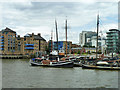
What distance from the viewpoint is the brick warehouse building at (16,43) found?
5876 inches

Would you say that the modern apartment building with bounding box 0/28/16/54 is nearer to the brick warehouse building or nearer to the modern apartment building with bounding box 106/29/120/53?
the brick warehouse building

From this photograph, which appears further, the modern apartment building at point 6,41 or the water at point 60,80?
the modern apartment building at point 6,41

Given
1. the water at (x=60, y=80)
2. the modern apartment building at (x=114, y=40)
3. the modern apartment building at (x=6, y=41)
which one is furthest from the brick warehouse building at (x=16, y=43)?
the water at (x=60, y=80)

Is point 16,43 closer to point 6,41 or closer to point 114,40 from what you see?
point 6,41

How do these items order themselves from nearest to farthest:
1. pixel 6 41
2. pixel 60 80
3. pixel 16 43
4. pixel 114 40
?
1. pixel 60 80
2. pixel 6 41
3. pixel 114 40
4. pixel 16 43

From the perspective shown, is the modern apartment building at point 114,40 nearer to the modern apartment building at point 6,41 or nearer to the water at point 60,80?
the modern apartment building at point 6,41

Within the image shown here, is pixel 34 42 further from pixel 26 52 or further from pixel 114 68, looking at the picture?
pixel 114 68

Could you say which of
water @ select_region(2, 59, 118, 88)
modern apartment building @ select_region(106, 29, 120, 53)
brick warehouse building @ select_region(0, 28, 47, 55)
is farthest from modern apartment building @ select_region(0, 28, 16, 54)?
water @ select_region(2, 59, 118, 88)

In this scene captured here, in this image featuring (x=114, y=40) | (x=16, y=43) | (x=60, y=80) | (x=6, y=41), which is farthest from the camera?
(x=16, y=43)

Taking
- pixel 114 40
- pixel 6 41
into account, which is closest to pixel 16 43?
pixel 6 41

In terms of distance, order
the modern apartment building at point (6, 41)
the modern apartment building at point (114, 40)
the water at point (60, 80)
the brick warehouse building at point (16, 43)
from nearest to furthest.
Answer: the water at point (60, 80) < the brick warehouse building at point (16, 43) < the modern apartment building at point (6, 41) < the modern apartment building at point (114, 40)

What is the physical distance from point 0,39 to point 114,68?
110870 millimetres

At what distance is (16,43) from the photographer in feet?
509

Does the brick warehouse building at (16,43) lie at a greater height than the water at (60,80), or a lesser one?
greater
